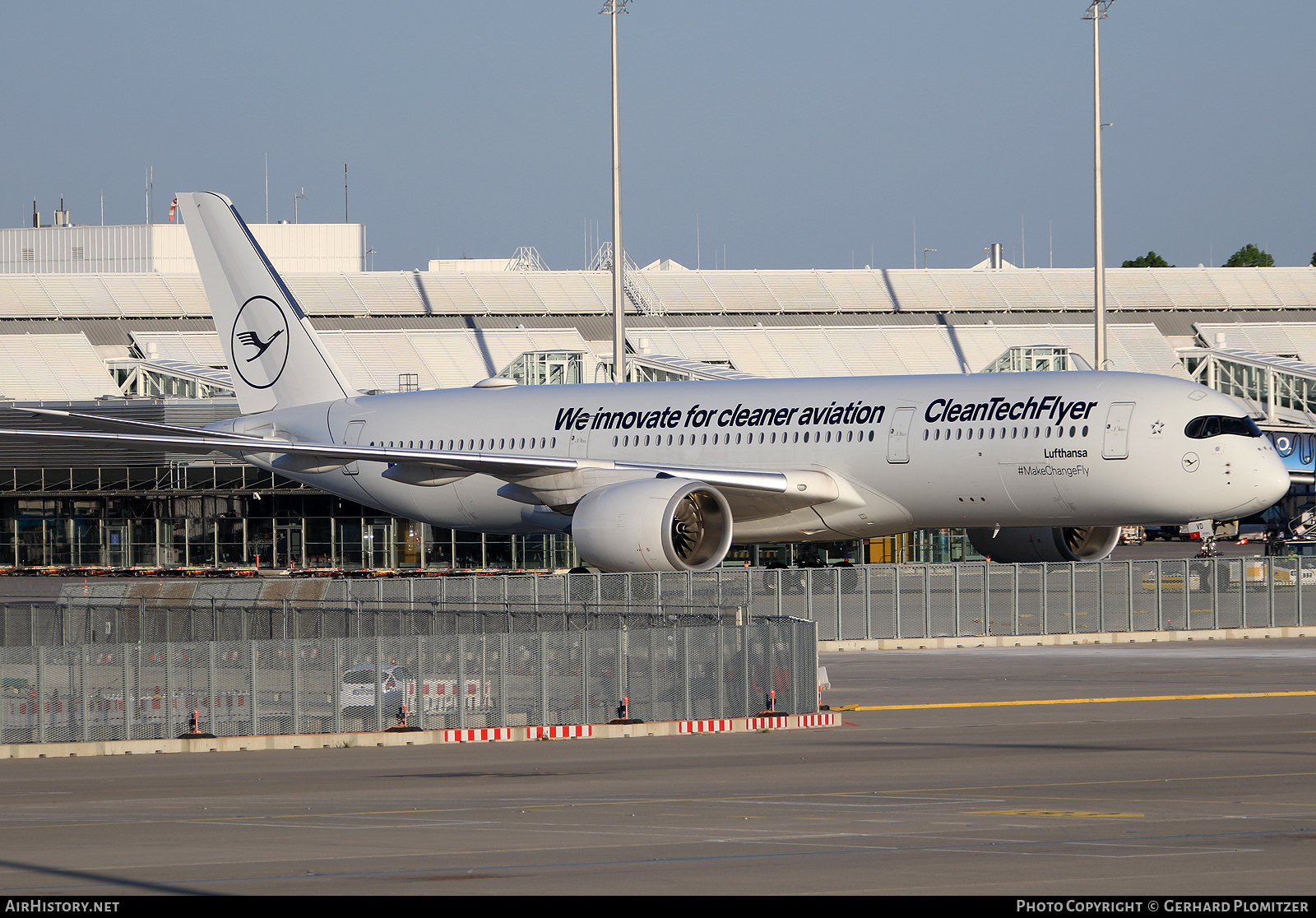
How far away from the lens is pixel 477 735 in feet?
69.1

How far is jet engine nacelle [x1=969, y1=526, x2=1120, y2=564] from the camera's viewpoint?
134 feet

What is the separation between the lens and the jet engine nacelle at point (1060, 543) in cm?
4075

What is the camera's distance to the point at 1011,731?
2036cm

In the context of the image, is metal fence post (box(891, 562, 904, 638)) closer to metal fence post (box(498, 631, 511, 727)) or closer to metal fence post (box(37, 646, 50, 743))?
metal fence post (box(498, 631, 511, 727))

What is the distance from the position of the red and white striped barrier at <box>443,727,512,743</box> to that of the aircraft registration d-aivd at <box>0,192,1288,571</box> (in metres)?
14.3

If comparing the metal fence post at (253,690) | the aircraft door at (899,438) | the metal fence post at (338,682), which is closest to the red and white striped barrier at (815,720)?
the metal fence post at (338,682)

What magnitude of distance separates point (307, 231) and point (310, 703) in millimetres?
89885

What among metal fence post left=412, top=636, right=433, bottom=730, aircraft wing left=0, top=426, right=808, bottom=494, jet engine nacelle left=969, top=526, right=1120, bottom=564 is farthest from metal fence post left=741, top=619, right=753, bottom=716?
jet engine nacelle left=969, top=526, right=1120, bottom=564

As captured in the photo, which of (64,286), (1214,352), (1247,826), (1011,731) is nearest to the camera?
(1247,826)

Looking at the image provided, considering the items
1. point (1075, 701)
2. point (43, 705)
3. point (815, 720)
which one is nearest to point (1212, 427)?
point (1075, 701)

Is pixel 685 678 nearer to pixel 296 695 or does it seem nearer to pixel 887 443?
pixel 296 695

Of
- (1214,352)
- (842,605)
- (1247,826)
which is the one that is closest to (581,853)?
(1247,826)

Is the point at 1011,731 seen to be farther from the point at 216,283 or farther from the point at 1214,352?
the point at 1214,352
